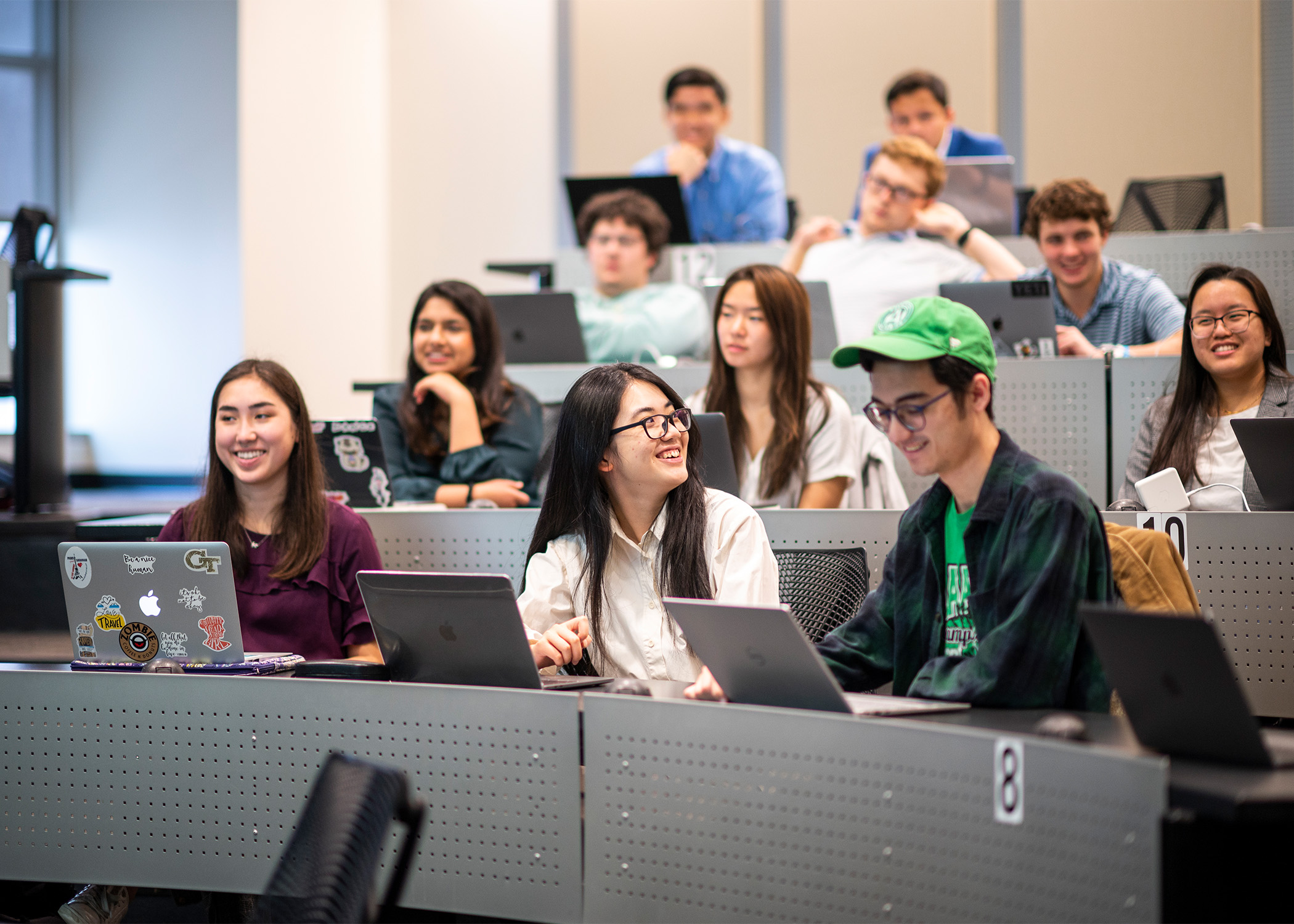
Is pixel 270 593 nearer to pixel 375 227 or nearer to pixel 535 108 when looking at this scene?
pixel 375 227

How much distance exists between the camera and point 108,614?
2361mm

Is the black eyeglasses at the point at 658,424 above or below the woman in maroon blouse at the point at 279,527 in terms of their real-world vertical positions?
above

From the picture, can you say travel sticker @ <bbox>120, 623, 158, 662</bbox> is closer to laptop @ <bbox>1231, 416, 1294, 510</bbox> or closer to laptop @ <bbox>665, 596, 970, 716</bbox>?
laptop @ <bbox>665, 596, 970, 716</bbox>

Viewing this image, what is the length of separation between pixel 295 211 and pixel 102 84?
1.38 metres

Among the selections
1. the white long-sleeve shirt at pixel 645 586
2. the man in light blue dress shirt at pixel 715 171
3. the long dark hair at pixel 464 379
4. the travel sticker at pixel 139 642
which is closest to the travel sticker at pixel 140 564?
the travel sticker at pixel 139 642

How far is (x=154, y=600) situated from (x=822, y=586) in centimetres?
142

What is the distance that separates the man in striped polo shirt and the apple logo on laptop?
3240 mm

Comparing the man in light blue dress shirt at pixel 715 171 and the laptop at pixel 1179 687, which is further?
the man in light blue dress shirt at pixel 715 171

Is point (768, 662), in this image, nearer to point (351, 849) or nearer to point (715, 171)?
point (351, 849)

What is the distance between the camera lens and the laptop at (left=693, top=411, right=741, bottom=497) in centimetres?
313

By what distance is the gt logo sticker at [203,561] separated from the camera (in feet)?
7.48

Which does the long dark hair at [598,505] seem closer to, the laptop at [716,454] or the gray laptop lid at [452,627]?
the gray laptop lid at [452,627]

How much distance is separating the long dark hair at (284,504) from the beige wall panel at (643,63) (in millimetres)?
5764

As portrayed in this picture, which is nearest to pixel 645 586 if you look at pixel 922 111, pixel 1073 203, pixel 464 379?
pixel 464 379
